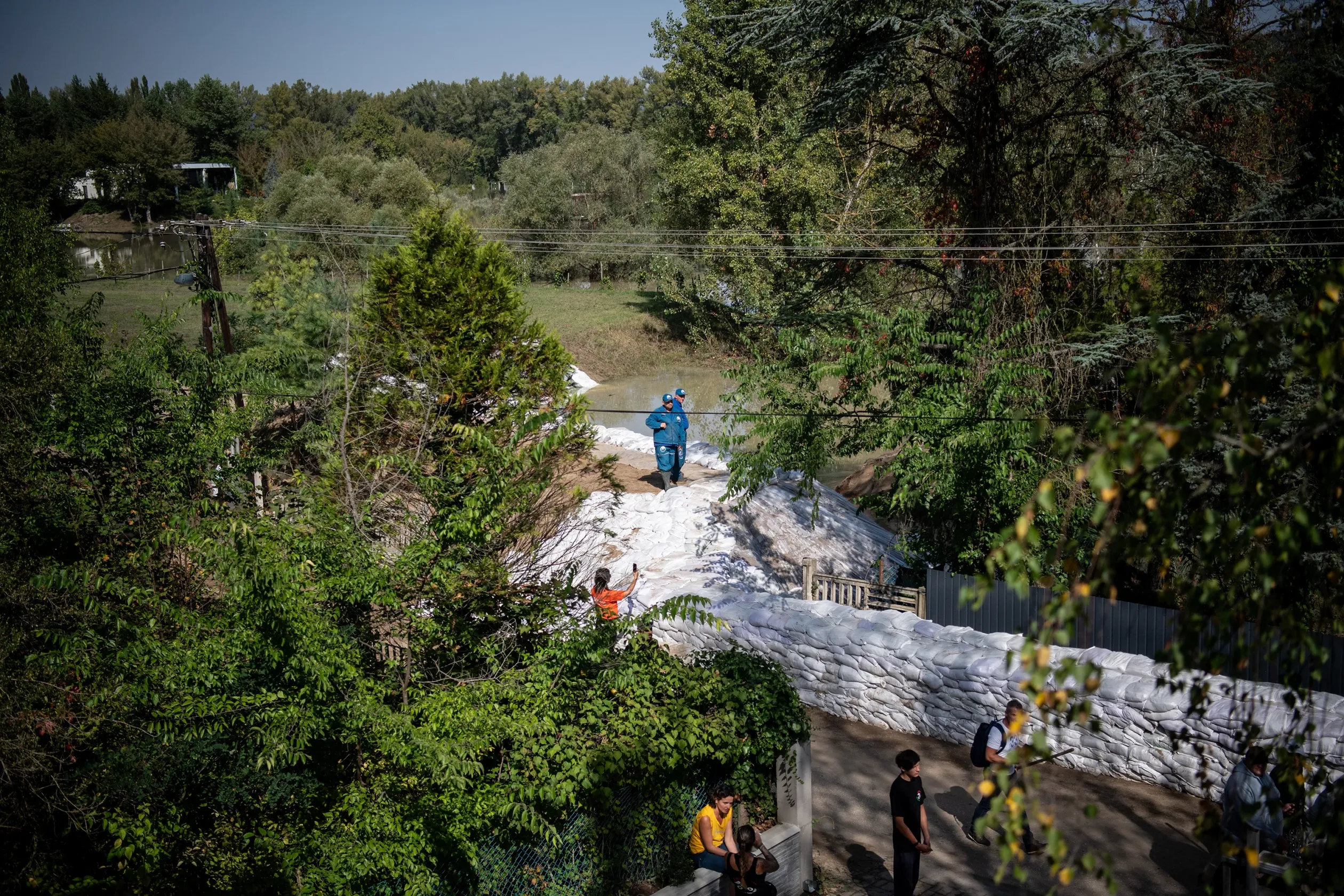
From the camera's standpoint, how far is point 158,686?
6238 millimetres

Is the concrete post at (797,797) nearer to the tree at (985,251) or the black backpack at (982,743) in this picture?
the black backpack at (982,743)

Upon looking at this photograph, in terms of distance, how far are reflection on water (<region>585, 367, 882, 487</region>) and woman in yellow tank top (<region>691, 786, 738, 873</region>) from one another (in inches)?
691

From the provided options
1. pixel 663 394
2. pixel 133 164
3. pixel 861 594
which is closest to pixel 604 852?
pixel 861 594

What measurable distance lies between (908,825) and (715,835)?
4.93ft

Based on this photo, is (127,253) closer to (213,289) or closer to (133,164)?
(133,164)

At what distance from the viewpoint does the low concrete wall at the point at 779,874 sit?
7844 millimetres

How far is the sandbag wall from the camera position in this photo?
9.19m

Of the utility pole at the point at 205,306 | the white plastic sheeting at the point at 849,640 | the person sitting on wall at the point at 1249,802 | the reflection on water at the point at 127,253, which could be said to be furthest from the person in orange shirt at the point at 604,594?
the reflection on water at the point at 127,253

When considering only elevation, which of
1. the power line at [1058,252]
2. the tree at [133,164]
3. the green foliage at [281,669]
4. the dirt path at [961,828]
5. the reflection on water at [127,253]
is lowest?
the dirt path at [961,828]

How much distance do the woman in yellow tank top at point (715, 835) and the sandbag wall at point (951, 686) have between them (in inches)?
89.3

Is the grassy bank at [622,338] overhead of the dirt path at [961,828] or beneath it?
overhead

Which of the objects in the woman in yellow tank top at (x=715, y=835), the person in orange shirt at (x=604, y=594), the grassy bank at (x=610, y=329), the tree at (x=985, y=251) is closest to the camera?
the woman in yellow tank top at (x=715, y=835)

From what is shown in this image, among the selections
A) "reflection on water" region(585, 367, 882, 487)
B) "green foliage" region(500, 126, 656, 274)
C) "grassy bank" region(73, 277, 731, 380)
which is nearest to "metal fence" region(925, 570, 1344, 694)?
"reflection on water" region(585, 367, 882, 487)

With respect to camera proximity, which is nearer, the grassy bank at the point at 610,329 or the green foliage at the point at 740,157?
the green foliage at the point at 740,157
